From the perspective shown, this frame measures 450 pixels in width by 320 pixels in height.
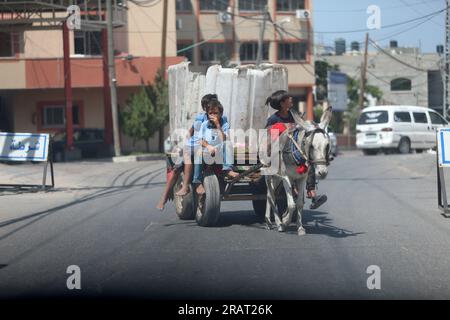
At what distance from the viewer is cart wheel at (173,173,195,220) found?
45.2 ft

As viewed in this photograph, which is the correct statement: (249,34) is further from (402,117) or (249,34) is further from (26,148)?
(26,148)

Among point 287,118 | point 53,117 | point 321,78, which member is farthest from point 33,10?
point 321,78

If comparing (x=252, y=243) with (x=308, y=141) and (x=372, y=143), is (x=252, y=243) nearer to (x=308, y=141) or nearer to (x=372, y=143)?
(x=308, y=141)

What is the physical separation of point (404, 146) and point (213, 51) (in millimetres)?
21021

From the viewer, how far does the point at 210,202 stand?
12.6 metres

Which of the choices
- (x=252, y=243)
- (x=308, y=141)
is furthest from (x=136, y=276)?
(x=308, y=141)

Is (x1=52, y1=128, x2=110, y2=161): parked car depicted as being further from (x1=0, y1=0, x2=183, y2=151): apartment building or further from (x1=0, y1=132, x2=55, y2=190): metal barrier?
(x1=0, y1=132, x2=55, y2=190): metal barrier

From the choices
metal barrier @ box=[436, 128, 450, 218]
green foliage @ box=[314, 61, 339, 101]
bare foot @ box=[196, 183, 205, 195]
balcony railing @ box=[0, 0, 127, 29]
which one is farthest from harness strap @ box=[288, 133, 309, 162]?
green foliage @ box=[314, 61, 339, 101]

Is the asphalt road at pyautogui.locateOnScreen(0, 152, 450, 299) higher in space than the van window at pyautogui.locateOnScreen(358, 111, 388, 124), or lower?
lower

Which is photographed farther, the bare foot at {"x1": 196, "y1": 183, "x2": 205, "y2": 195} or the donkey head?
the bare foot at {"x1": 196, "y1": 183, "x2": 205, "y2": 195}

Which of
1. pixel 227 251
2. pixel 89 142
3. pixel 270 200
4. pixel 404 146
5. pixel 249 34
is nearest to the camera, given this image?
pixel 227 251

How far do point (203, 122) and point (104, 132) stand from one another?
92.1 feet

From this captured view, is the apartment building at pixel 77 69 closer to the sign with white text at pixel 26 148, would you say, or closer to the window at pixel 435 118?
the window at pixel 435 118

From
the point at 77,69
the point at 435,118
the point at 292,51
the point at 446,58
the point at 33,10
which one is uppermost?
the point at 292,51
